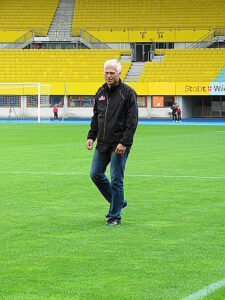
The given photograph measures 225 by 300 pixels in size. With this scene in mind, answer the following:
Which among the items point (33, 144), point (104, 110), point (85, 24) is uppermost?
point (85, 24)

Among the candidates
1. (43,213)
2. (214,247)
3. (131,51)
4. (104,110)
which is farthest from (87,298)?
(131,51)

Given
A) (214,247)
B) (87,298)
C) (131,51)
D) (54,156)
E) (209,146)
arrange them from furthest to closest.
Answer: (131,51) < (209,146) < (54,156) < (214,247) < (87,298)

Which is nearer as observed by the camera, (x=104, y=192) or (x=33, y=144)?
(x=104, y=192)

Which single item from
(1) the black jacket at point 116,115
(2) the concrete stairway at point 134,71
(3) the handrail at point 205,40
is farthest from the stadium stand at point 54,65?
(1) the black jacket at point 116,115

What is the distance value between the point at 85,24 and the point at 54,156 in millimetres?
51116

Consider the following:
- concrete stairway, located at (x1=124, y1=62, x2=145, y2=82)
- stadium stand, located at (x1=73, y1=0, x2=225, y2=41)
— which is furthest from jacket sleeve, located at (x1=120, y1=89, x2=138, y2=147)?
stadium stand, located at (x1=73, y1=0, x2=225, y2=41)

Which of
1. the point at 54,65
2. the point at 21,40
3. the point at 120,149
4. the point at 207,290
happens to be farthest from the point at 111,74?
the point at 21,40

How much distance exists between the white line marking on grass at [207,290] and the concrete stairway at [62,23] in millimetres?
66262

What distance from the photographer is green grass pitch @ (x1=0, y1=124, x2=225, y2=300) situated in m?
6.64

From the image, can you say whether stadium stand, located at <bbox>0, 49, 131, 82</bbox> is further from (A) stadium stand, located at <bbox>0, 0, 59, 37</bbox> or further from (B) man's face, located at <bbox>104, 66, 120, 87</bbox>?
(B) man's face, located at <bbox>104, 66, 120, 87</bbox>

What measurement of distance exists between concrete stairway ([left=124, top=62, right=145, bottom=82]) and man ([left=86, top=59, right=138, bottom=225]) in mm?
56408

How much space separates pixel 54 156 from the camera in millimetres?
22844

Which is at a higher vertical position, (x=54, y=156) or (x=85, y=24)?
(x=85, y=24)

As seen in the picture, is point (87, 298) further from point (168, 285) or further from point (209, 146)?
point (209, 146)
